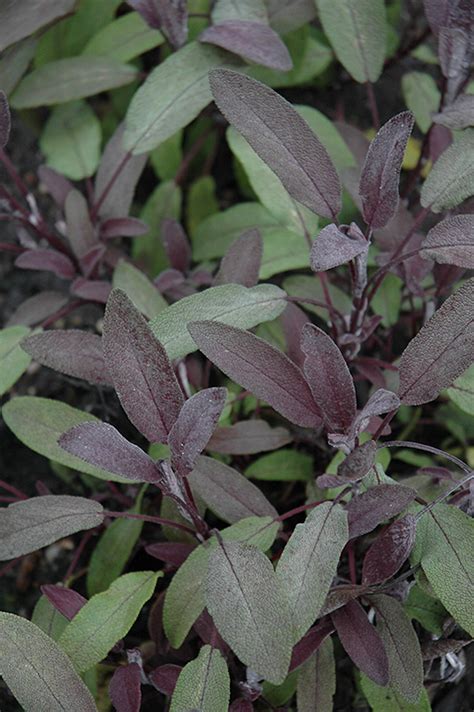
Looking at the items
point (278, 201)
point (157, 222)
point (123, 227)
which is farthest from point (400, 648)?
point (157, 222)

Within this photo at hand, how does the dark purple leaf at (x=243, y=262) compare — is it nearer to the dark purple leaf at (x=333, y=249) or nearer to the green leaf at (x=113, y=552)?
the dark purple leaf at (x=333, y=249)

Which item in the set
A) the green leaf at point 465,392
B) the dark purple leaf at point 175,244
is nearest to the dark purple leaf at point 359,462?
the green leaf at point 465,392

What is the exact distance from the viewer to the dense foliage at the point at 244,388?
90cm

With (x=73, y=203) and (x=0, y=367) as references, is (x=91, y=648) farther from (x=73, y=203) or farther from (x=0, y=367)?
(x=73, y=203)

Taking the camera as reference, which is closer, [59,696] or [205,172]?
[59,696]

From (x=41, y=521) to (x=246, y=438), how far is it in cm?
29

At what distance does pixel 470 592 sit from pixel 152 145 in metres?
0.73

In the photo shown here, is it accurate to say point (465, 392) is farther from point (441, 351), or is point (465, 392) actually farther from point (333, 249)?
point (333, 249)

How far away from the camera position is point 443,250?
987mm

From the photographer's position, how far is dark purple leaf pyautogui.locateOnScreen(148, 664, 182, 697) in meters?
1.00

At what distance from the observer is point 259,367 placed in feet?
3.07

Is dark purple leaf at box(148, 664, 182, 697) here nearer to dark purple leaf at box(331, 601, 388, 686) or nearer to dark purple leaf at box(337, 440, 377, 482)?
dark purple leaf at box(331, 601, 388, 686)

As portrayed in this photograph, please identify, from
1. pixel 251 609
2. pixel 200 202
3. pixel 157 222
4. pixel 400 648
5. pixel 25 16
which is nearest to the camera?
pixel 251 609

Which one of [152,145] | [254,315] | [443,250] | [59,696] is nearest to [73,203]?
[152,145]
